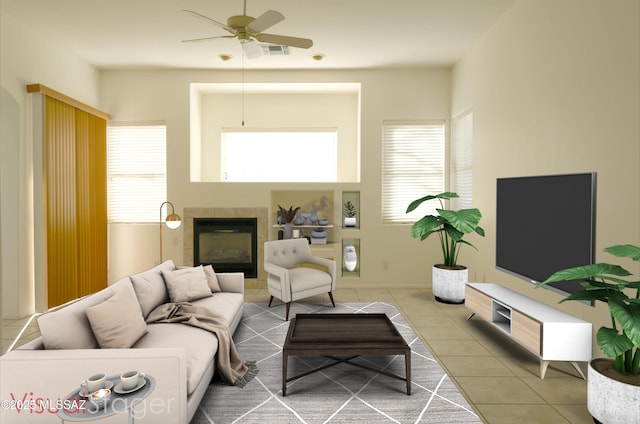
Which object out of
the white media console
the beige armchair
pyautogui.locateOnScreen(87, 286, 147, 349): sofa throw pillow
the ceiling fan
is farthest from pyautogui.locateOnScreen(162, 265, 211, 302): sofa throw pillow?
the white media console

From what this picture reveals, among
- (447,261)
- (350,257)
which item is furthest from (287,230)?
(447,261)

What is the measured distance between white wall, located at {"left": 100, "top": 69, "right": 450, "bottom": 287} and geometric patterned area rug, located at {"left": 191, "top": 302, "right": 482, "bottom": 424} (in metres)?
2.56

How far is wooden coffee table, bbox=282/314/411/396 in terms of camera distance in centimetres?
259

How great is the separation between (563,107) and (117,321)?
3721mm

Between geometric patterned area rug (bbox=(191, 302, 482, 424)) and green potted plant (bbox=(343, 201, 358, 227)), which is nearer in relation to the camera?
geometric patterned area rug (bbox=(191, 302, 482, 424))

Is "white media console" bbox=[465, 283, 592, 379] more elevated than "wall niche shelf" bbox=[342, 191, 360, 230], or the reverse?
"wall niche shelf" bbox=[342, 191, 360, 230]

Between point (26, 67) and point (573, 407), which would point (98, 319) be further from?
point (26, 67)

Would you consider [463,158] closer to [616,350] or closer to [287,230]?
[287,230]

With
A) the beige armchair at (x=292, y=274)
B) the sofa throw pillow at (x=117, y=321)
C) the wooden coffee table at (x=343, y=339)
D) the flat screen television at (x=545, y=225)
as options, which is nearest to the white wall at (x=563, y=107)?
the flat screen television at (x=545, y=225)

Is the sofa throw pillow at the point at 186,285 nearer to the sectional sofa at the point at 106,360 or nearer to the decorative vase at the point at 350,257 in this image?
the sectional sofa at the point at 106,360

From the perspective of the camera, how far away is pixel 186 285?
11.4 ft

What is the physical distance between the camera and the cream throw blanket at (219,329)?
273 centimetres

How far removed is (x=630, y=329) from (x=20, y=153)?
5.60 m

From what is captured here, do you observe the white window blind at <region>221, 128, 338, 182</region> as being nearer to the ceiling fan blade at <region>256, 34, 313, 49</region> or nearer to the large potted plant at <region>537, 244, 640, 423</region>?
the ceiling fan blade at <region>256, 34, 313, 49</region>
